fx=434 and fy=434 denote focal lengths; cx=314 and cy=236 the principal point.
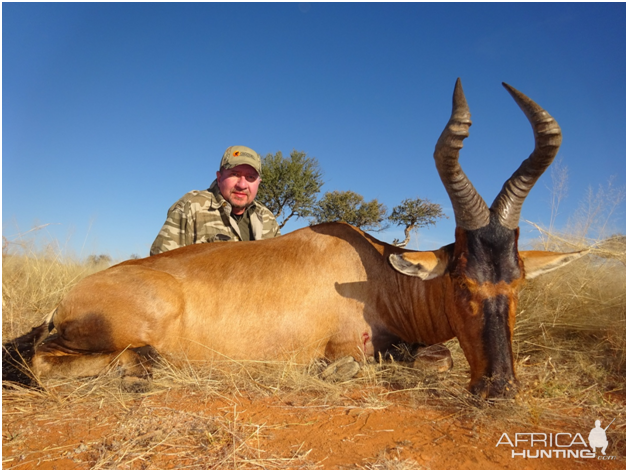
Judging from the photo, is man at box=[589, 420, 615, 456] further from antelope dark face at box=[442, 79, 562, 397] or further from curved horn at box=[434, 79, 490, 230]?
curved horn at box=[434, 79, 490, 230]

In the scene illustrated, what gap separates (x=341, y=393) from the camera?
10.9ft

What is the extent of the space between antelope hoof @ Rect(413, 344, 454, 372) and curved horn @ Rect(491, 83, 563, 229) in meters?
1.39

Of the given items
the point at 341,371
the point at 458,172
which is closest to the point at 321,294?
the point at 341,371

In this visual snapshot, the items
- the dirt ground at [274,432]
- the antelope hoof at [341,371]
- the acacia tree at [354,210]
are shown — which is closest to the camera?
the dirt ground at [274,432]

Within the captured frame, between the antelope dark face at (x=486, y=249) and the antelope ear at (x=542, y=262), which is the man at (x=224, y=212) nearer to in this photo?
the antelope dark face at (x=486, y=249)

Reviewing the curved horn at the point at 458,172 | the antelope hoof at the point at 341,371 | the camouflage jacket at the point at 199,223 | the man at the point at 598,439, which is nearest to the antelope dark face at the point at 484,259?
the curved horn at the point at 458,172

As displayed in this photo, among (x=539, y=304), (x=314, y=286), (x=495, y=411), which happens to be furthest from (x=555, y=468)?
(x=539, y=304)

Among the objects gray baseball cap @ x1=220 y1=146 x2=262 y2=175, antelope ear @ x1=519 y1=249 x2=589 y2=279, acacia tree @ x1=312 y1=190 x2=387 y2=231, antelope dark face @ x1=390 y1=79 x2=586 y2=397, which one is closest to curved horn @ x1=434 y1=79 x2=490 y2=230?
antelope dark face @ x1=390 y1=79 x2=586 y2=397

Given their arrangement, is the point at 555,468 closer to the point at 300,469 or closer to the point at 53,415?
the point at 300,469

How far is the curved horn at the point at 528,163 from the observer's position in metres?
3.41

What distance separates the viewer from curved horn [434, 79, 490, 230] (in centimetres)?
337
